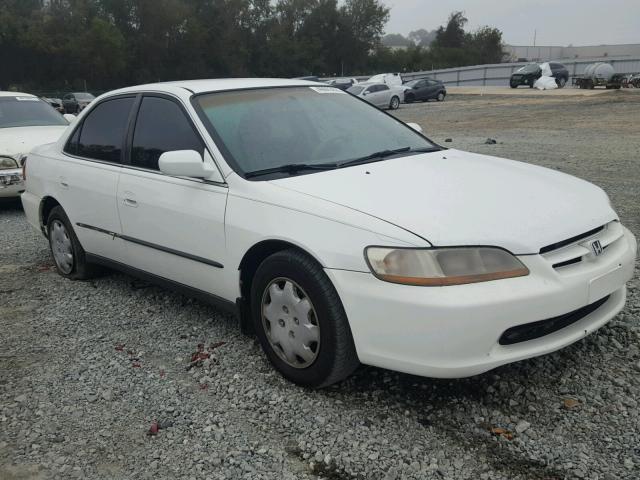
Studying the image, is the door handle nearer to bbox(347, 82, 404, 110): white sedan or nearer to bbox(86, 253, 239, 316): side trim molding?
bbox(86, 253, 239, 316): side trim molding

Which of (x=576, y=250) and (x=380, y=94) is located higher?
(x=576, y=250)

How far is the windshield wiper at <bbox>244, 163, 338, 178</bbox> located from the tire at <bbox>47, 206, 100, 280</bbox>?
2.16 meters

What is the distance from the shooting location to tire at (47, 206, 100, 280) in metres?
5.03

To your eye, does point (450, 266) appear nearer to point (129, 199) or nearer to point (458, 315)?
point (458, 315)

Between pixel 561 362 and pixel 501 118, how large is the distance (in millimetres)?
19911

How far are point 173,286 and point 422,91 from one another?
34862 mm

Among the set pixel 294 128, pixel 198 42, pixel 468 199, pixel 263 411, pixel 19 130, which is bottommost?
pixel 263 411

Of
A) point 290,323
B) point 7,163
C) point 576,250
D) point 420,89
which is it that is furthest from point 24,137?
point 420,89

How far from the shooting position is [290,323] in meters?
3.19

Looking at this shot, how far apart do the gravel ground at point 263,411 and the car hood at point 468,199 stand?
79 centimetres

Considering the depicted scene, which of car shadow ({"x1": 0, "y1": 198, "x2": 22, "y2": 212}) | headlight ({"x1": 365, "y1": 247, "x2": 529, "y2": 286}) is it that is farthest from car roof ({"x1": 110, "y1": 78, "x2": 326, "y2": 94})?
car shadow ({"x1": 0, "y1": 198, "x2": 22, "y2": 212})

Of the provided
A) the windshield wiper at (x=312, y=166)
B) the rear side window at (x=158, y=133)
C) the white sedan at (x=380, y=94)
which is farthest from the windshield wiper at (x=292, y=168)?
the white sedan at (x=380, y=94)

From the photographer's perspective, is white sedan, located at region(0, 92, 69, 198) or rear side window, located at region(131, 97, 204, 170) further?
white sedan, located at region(0, 92, 69, 198)

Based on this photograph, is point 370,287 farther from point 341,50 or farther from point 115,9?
point 341,50
